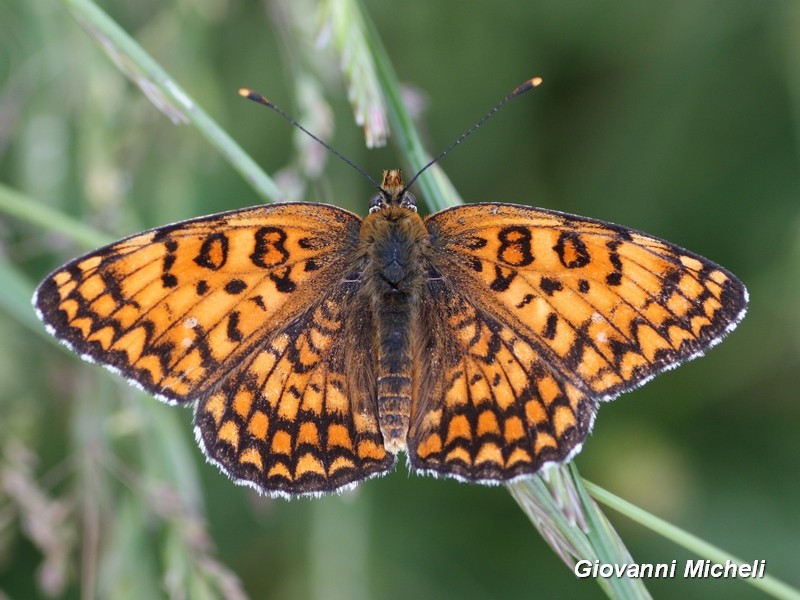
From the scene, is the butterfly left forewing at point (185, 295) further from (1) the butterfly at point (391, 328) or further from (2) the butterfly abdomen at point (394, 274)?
(2) the butterfly abdomen at point (394, 274)

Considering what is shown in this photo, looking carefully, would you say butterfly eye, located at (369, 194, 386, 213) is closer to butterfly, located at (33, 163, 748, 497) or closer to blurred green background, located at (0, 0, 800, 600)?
butterfly, located at (33, 163, 748, 497)

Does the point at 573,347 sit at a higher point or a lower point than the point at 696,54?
lower

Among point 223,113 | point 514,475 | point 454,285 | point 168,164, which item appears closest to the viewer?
point 514,475

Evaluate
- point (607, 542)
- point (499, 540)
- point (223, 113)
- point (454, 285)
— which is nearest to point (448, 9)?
point (223, 113)

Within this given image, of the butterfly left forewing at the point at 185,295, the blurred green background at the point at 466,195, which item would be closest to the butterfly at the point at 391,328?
the butterfly left forewing at the point at 185,295

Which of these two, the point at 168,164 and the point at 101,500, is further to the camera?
the point at 168,164

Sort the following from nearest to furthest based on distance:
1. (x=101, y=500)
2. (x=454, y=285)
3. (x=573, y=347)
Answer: (x=573, y=347) → (x=454, y=285) → (x=101, y=500)

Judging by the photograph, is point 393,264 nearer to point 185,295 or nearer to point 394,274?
point 394,274

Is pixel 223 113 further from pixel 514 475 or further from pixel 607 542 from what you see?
pixel 607 542
